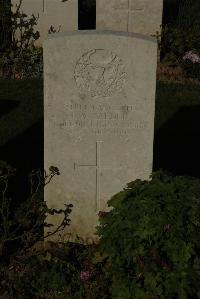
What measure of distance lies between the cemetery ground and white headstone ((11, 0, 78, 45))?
5.88 feet

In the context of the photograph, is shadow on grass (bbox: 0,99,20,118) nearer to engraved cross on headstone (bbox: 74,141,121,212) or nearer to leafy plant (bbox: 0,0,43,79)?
leafy plant (bbox: 0,0,43,79)

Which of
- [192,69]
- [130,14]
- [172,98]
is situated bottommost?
[172,98]

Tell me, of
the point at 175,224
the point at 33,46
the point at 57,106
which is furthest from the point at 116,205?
the point at 33,46

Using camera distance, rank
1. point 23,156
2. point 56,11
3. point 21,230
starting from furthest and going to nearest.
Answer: point 56,11
point 23,156
point 21,230

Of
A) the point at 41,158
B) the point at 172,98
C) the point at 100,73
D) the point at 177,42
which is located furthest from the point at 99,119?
the point at 177,42

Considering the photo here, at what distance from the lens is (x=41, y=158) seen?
6.57 meters

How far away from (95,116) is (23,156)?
2.08m

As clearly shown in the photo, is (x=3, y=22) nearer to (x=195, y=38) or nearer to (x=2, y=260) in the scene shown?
(x=195, y=38)

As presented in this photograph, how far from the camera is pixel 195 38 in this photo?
10.2 metres

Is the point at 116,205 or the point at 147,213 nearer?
the point at 147,213

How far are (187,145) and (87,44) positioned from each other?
301 cm

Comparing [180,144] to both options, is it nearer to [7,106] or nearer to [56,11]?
[7,106]

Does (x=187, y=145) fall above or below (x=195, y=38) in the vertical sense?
below

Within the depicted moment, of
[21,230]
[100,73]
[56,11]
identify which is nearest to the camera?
[100,73]
